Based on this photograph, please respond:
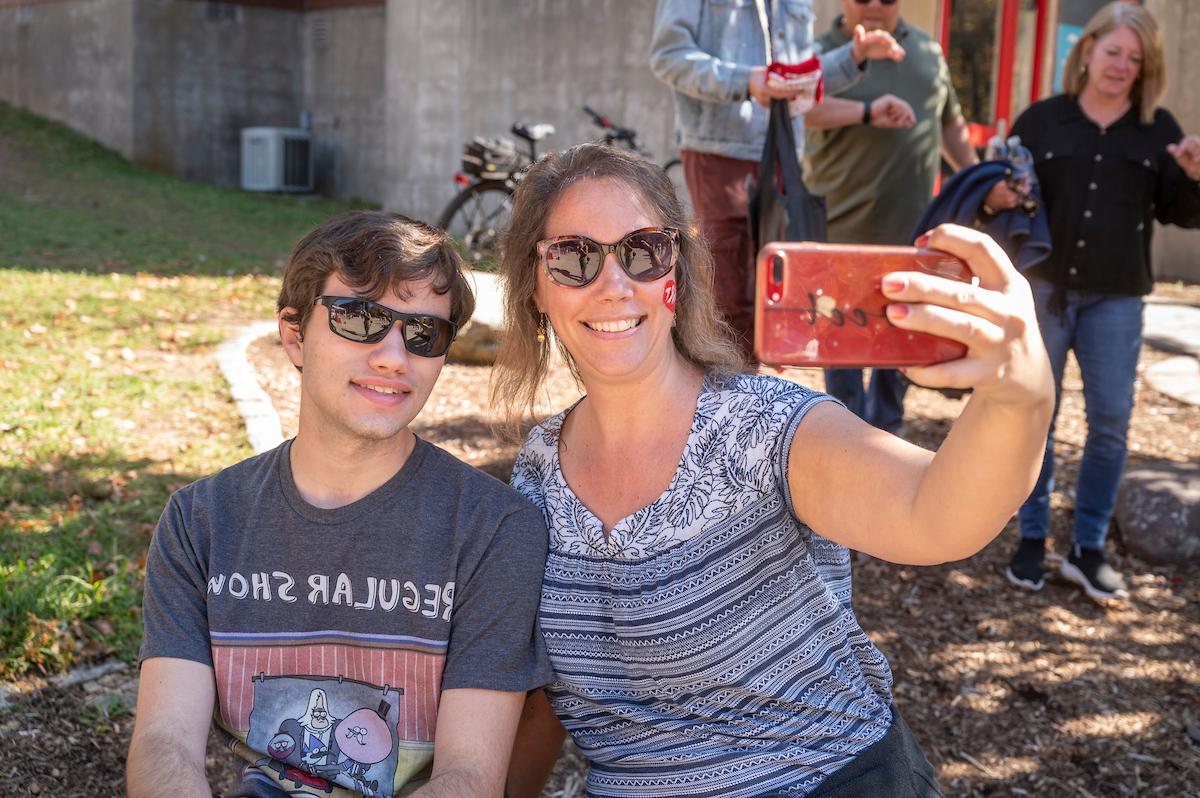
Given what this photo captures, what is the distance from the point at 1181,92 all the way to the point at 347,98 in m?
11.6

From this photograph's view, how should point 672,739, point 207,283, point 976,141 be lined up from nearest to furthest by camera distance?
point 672,739 < point 207,283 < point 976,141

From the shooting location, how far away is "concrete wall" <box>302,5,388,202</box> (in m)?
17.5

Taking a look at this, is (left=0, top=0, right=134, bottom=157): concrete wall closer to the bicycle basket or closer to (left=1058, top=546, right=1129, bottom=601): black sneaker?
the bicycle basket

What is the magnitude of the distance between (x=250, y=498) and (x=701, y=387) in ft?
2.91

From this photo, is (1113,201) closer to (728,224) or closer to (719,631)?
(728,224)

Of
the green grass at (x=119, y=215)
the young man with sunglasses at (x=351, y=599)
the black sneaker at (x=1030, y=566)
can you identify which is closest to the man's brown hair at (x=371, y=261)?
the young man with sunglasses at (x=351, y=599)

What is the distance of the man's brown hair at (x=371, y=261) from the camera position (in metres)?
2.30

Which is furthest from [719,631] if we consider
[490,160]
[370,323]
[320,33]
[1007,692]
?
[320,33]

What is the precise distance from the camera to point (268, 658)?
221 centimetres

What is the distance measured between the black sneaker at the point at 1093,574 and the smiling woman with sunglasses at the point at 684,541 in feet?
8.52

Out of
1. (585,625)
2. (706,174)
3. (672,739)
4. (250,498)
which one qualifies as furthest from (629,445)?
(706,174)

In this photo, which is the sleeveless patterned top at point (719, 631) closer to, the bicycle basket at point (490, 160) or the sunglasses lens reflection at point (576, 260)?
the sunglasses lens reflection at point (576, 260)

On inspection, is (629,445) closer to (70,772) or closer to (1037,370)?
(1037,370)

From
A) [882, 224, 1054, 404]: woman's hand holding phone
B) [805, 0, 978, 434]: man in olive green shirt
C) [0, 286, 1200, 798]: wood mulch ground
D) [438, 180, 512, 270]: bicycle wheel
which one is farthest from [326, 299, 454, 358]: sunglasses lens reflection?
[438, 180, 512, 270]: bicycle wheel
